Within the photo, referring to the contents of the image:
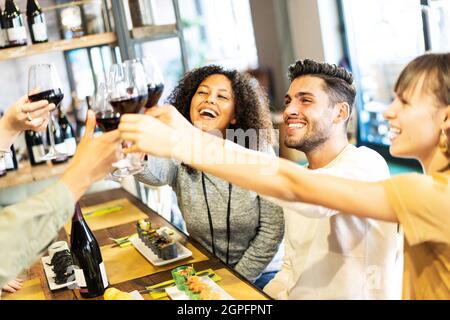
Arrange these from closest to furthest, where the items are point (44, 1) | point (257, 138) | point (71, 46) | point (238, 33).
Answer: point (257, 138) → point (71, 46) → point (44, 1) → point (238, 33)

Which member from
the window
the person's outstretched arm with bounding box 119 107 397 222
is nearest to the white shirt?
the person's outstretched arm with bounding box 119 107 397 222

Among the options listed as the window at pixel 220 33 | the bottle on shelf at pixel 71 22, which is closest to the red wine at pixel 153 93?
the bottle on shelf at pixel 71 22

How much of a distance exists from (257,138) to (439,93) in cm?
111

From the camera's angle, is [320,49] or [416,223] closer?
[416,223]

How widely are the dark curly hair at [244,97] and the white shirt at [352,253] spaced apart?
0.68 meters

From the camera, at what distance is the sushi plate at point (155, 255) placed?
1.69 meters

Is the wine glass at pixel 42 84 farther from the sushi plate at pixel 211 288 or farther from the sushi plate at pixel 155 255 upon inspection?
the sushi plate at pixel 211 288

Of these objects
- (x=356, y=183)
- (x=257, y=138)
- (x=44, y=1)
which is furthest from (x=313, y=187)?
(x=44, y=1)

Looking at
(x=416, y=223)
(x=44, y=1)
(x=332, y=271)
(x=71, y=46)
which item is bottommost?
(x=332, y=271)

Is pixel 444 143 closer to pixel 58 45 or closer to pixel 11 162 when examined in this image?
pixel 58 45

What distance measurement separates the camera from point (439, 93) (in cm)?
120

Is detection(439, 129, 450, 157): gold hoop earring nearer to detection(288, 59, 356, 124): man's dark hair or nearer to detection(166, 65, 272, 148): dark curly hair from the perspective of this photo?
detection(288, 59, 356, 124): man's dark hair

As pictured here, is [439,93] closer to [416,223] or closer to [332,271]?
[416,223]

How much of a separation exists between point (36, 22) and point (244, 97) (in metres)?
1.36
